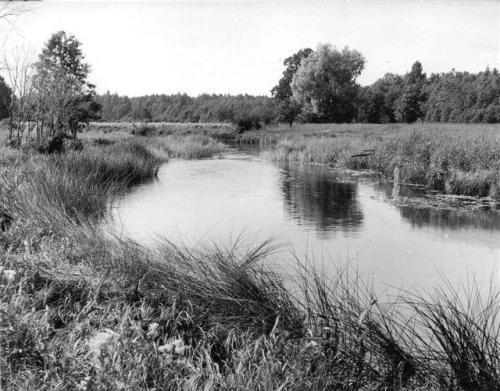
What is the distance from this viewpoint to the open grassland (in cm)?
275

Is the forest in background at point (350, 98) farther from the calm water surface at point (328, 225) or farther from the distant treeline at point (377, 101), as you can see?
the calm water surface at point (328, 225)

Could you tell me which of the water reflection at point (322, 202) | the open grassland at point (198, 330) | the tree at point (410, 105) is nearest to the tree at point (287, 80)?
the tree at point (410, 105)

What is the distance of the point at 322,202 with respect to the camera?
10695 millimetres

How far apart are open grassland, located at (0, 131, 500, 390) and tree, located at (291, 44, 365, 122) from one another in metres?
34.9

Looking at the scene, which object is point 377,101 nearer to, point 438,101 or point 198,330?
point 438,101

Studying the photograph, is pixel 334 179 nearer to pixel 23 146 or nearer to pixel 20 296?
pixel 23 146

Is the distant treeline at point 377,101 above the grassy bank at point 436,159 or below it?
above

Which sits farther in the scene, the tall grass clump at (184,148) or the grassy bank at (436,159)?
the tall grass clump at (184,148)

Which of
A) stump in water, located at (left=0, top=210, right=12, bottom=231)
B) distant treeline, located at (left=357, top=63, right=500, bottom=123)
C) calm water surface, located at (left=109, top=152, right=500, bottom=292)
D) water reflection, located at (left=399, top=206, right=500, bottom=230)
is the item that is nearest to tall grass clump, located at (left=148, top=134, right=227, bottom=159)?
calm water surface, located at (left=109, top=152, right=500, bottom=292)

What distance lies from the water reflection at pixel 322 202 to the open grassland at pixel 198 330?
3247mm

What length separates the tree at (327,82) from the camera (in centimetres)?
3838

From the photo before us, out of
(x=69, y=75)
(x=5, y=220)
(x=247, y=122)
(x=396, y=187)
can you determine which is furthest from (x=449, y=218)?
(x=247, y=122)

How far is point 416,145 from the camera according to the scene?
13852mm

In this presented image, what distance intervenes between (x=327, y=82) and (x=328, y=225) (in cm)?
3246
